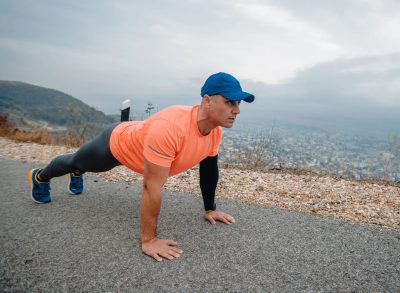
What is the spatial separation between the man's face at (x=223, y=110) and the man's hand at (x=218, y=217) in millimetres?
1160

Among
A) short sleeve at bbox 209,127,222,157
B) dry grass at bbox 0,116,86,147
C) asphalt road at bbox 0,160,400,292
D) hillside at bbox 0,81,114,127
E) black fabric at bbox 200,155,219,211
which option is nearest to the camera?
asphalt road at bbox 0,160,400,292

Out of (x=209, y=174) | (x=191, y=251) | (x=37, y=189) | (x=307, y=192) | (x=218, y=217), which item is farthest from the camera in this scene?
(x=307, y=192)

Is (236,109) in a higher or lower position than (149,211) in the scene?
higher

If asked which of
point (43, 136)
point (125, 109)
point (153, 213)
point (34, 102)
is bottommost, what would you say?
point (34, 102)

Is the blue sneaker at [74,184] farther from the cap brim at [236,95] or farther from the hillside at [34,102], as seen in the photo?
the hillside at [34,102]

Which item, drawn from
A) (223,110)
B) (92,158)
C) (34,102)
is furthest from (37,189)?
(34,102)

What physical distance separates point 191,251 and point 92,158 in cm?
133

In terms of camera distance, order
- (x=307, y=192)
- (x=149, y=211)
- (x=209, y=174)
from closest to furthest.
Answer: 1. (x=149, y=211)
2. (x=209, y=174)
3. (x=307, y=192)

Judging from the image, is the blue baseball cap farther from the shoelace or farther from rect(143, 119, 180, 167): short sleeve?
the shoelace

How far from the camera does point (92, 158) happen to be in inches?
127

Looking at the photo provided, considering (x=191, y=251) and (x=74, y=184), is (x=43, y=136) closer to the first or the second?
(x=74, y=184)

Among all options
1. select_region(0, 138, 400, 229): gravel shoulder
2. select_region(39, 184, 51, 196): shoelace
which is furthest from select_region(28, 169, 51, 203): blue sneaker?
select_region(0, 138, 400, 229): gravel shoulder

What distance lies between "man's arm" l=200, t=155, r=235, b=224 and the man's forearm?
79 cm

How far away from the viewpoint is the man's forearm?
260cm
